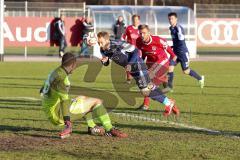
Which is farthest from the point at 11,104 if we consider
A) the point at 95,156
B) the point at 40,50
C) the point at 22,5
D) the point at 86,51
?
the point at 40,50

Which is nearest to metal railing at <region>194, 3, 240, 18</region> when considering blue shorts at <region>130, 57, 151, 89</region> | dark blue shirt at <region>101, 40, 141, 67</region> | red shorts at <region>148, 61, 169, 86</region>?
red shorts at <region>148, 61, 169, 86</region>

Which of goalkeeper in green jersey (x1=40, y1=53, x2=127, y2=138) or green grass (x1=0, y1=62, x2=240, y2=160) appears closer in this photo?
green grass (x1=0, y1=62, x2=240, y2=160)

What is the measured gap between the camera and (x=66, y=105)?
9992 millimetres

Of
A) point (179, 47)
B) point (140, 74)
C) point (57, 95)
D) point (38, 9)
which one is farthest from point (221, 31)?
point (57, 95)

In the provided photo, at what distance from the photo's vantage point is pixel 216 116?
12.8m

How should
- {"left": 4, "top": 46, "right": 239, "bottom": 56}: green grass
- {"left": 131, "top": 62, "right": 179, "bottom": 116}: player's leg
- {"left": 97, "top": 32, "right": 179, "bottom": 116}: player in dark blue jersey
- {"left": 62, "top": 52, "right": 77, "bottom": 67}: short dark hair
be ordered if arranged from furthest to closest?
{"left": 4, "top": 46, "right": 239, "bottom": 56}: green grass
{"left": 131, "top": 62, "right": 179, "bottom": 116}: player's leg
{"left": 97, "top": 32, "right": 179, "bottom": 116}: player in dark blue jersey
{"left": 62, "top": 52, "right": 77, "bottom": 67}: short dark hair

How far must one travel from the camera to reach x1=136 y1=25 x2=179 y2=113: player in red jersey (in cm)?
1379

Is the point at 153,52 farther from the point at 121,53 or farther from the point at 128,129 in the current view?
the point at 128,129

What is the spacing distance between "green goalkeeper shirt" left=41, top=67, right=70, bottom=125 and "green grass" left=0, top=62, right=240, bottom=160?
0.36m

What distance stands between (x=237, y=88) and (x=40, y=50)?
26343 mm

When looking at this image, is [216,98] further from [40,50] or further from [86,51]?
[40,50]

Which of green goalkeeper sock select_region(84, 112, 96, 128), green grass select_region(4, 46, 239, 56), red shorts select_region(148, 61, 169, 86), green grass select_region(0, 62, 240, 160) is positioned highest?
red shorts select_region(148, 61, 169, 86)

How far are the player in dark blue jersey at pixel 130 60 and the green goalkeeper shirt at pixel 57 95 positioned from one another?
1.25 metres

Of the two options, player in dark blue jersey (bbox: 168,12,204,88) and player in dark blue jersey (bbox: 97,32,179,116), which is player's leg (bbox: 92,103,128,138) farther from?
player in dark blue jersey (bbox: 168,12,204,88)
